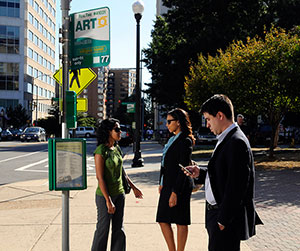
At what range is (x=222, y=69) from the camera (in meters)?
17.2

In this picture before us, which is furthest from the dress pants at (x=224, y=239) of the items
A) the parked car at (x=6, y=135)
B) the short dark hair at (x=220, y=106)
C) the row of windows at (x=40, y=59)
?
the row of windows at (x=40, y=59)

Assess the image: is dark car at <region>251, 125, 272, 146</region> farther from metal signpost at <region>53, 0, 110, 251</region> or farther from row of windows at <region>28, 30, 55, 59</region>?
row of windows at <region>28, 30, 55, 59</region>

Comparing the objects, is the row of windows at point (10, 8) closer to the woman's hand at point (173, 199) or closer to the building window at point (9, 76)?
the building window at point (9, 76)

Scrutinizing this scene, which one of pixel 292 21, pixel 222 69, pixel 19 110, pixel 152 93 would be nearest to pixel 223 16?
pixel 292 21

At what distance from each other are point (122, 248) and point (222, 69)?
45.2 feet

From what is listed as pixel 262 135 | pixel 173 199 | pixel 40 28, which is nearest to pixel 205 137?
pixel 262 135

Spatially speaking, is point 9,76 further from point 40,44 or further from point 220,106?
point 220,106

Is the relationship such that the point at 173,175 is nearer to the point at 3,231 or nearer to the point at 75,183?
the point at 75,183

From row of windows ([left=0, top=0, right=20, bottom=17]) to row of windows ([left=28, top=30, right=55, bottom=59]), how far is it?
4.95 m

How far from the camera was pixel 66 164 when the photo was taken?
409cm

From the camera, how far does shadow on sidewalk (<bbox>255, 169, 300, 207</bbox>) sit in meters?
8.32

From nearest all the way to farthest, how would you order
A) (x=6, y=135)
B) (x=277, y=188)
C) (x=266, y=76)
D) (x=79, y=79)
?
(x=79, y=79), (x=277, y=188), (x=266, y=76), (x=6, y=135)

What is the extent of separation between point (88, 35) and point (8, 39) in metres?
71.3

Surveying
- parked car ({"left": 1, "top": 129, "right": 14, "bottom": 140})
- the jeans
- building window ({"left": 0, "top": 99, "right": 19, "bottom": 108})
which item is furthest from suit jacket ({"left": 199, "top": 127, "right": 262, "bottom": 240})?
building window ({"left": 0, "top": 99, "right": 19, "bottom": 108})
